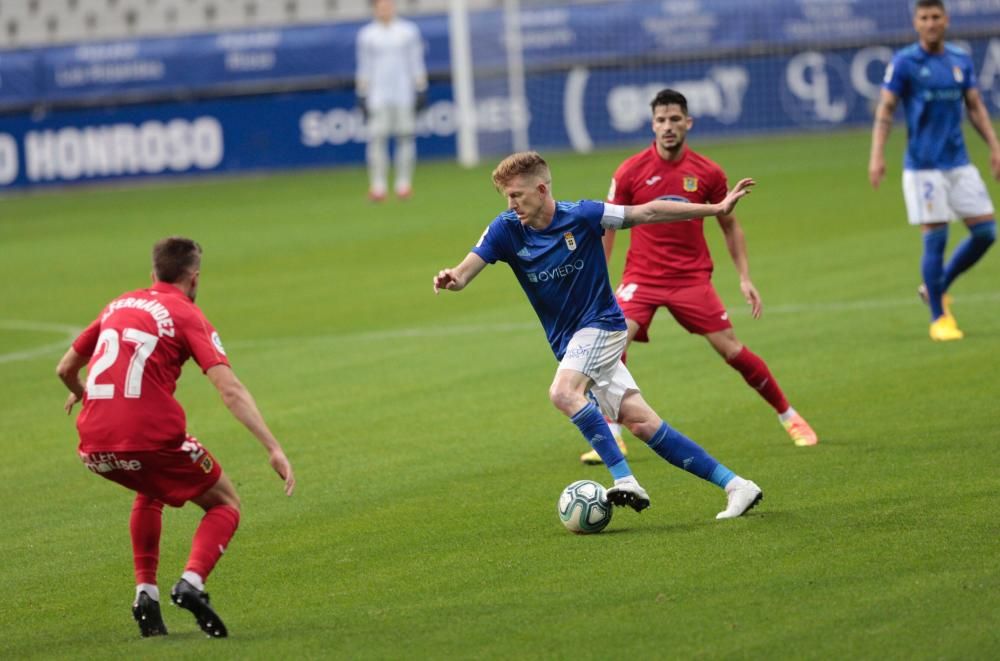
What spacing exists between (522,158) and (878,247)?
423 inches

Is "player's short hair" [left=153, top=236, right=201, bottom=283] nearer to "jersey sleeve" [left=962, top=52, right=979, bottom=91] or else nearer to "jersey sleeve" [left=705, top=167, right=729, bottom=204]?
"jersey sleeve" [left=705, top=167, right=729, bottom=204]

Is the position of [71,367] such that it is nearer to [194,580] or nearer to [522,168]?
[194,580]

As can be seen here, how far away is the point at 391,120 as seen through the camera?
2678 cm

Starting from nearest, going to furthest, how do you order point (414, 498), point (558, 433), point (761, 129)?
point (414, 498) < point (558, 433) < point (761, 129)

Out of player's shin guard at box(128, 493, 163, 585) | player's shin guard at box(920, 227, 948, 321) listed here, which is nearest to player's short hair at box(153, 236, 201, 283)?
player's shin guard at box(128, 493, 163, 585)

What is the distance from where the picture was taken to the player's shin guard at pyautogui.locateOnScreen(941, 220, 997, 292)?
12281mm

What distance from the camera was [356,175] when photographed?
1205 inches

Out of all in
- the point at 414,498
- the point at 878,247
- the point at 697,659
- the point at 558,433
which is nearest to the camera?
the point at 697,659

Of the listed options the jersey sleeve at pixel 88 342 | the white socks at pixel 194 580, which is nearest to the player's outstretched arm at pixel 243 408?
the white socks at pixel 194 580

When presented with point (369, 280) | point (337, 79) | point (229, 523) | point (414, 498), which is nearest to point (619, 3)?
point (337, 79)

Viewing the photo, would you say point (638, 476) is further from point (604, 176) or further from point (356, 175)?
point (356, 175)

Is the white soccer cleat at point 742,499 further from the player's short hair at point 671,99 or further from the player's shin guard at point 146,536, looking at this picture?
the player's shin guard at point 146,536

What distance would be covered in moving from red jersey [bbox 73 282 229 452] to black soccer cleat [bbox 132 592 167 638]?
612 mm

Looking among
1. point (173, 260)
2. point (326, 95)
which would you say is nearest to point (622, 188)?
point (173, 260)
